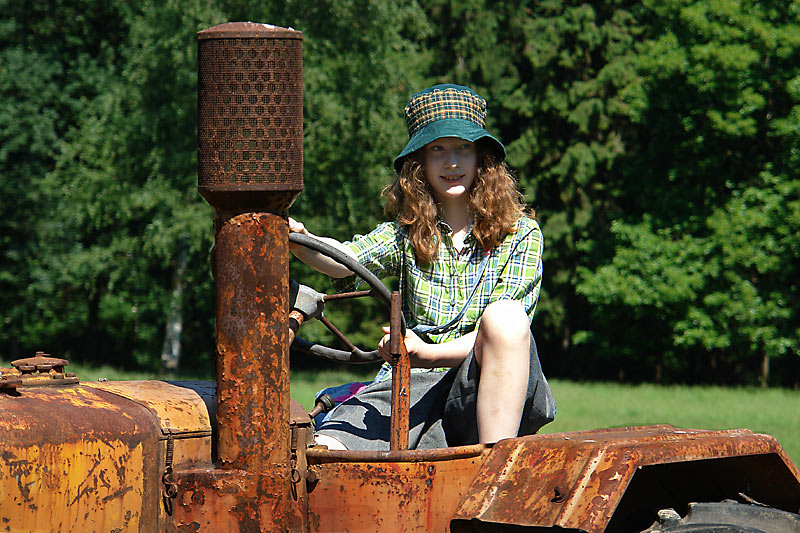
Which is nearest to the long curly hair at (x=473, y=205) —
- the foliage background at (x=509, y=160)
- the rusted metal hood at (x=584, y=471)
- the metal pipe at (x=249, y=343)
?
the rusted metal hood at (x=584, y=471)

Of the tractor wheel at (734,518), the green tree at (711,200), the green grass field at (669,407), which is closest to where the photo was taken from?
the tractor wheel at (734,518)

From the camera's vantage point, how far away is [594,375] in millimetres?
26469

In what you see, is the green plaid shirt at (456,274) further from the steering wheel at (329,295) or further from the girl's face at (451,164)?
the steering wheel at (329,295)

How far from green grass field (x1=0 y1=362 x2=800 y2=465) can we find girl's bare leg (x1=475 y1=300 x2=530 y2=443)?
6.96m

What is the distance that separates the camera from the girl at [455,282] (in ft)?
10.0

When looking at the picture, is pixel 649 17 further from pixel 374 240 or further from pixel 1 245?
pixel 374 240

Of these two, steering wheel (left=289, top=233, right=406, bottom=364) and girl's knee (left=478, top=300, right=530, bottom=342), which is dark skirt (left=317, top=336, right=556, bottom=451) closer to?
girl's knee (left=478, top=300, right=530, bottom=342)

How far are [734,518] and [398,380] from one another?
3.28 feet

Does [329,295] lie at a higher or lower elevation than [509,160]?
lower

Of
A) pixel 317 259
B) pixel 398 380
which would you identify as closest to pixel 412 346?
pixel 398 380

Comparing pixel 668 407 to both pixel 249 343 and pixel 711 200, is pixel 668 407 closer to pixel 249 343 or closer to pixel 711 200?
pixel 711 200

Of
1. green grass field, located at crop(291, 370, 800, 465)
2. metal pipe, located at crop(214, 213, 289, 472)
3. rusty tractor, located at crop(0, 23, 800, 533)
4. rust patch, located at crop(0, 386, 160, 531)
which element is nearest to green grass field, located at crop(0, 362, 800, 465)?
green grass field, located at crop(291, 370, 800, 465)

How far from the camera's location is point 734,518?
114 inches

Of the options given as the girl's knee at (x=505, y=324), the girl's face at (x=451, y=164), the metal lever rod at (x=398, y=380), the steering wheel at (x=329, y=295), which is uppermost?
the girl's face at (x=451, y=164)
